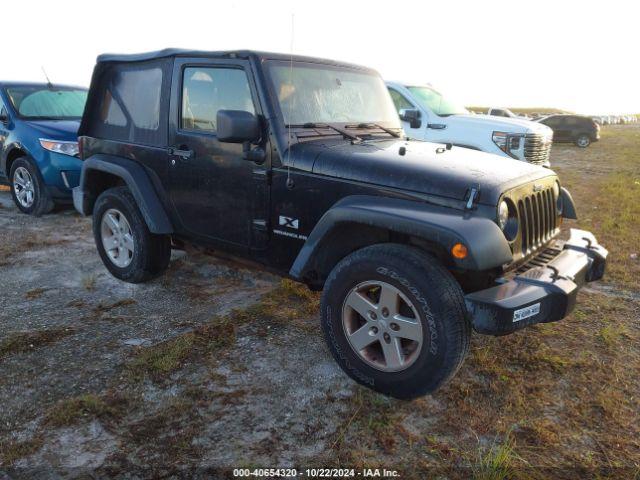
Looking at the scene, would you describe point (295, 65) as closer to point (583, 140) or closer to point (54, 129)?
point (54, 129)

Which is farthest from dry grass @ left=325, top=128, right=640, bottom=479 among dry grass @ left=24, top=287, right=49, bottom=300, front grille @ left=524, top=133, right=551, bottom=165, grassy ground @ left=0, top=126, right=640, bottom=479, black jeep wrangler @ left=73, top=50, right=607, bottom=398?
front grille @ left=524, top=133, right=551, bottom=165

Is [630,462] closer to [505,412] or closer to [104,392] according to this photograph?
[505,412]

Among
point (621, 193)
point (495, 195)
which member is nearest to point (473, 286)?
point (495, 195)

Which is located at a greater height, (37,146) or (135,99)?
(135,99)

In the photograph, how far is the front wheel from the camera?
24328 millimetres

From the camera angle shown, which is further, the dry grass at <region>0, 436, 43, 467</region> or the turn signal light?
the turn signal light

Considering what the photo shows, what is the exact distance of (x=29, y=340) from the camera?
12.1ft

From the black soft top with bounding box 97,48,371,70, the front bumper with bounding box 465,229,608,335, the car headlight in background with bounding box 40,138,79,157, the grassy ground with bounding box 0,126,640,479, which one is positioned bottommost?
the grassy ground with bounding box 0,126,640,479

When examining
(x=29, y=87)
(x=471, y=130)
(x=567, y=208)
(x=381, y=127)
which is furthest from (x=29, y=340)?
(x=471, y=130)

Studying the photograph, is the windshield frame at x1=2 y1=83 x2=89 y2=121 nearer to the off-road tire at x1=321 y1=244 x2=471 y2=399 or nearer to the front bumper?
the off-road tire at x1=321 y1=244 x2=471 y2=399

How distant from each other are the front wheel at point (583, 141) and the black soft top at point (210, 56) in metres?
23.4

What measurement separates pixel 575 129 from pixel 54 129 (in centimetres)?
2388

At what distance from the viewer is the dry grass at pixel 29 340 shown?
11.6 feet

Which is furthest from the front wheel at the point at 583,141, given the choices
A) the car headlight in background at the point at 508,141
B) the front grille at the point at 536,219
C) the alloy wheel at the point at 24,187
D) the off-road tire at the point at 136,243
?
the off-road tire at the point at 136,243
